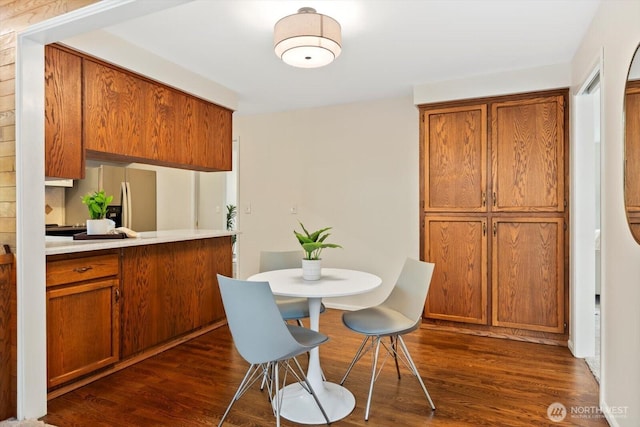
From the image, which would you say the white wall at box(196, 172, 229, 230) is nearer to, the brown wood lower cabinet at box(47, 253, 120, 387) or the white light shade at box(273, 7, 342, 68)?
the brown wood lower cabinet at box(47, 253, 120, 387)

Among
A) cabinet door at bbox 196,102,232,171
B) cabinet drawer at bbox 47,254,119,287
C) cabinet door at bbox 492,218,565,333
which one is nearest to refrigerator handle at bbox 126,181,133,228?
cabinet door at bbox 196,102,232,171

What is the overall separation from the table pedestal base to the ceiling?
2199 millimetres

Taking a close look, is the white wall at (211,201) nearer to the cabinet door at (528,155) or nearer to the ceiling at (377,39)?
the ceiling at (377,39)

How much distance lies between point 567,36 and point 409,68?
113 cm

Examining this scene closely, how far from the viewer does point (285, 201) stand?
478 cm

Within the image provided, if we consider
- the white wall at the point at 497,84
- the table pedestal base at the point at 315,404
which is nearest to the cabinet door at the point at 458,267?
the white wall at the point at 497,84

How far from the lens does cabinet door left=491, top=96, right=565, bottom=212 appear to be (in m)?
3.33

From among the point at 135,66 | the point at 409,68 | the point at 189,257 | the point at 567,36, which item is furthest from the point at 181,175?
the point at 567,36

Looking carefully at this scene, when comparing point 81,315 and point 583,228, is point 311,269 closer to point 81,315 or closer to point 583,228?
point 81,315

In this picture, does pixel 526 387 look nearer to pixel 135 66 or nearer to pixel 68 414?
pixel 68 414

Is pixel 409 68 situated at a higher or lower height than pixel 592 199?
higher

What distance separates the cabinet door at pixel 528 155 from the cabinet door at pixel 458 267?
34cm

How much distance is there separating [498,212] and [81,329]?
10.9 feet

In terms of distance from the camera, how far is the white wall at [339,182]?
4168mm
